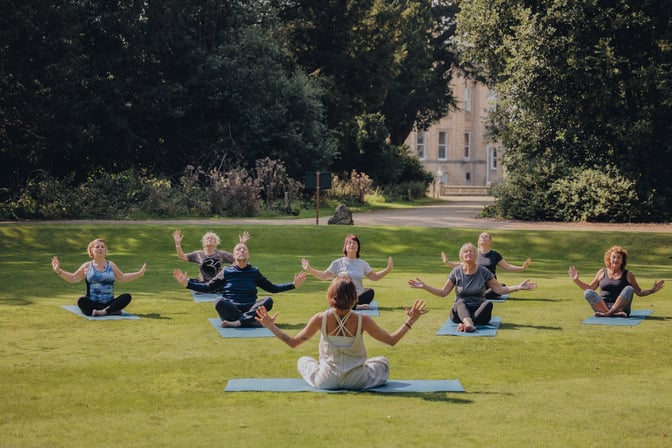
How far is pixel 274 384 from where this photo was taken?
29.8 feet

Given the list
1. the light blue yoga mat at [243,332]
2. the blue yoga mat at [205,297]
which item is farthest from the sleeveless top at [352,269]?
the blue yoga mat at [205,297]

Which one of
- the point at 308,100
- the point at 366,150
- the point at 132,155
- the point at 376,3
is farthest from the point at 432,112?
the point at 132,155

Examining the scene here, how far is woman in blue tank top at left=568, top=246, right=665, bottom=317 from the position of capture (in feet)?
45.4

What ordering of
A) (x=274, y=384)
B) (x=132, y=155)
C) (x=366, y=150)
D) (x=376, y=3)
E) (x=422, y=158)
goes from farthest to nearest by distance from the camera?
(x=422, y=158) < (x=366, y=150) < (x=376, y=3) < (x=132, y=155) < (x=274, y=384)

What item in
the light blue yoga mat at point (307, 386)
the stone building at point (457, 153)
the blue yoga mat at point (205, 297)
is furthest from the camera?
the stone building at point (457, 153)

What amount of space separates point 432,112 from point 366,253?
41591 mm

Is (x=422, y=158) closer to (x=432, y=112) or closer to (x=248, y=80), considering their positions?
(x=432, y=112)

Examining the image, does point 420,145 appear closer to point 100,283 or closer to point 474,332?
point 100,283

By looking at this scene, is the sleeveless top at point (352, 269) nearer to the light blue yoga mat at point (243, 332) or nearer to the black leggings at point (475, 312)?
the black leggings at point (475, 312)

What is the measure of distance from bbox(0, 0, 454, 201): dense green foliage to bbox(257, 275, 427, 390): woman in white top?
2699 cm

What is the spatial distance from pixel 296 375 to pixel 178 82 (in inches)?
1265

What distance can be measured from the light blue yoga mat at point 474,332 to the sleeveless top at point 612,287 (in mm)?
1848

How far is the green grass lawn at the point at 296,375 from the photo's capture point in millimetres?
7426

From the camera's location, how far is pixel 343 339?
8766 mm
